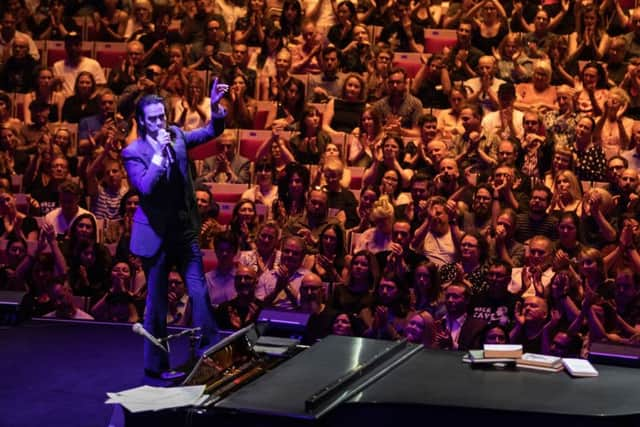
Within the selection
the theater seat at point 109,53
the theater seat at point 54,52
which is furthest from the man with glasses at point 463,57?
the theater seat at point 54,52

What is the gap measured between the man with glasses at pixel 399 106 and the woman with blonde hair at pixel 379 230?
1.10m

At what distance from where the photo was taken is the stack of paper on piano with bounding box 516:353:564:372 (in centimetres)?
542

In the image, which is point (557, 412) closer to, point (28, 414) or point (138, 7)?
point (28, 414)

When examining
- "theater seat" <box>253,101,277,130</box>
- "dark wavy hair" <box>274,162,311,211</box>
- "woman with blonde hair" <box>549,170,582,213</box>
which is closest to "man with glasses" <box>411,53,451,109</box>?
"theater seat" <box>253,101,277,130</box>

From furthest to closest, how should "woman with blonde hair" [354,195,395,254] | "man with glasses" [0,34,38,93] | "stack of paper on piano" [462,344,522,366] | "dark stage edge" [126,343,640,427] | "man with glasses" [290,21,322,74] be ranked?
"man with glasses" [0,34,38,93]
"man with glasses" [290,21,322,74]
"woman with blonde hair" [354,195,395,254]
"stack of paper on piano" [462,344,522,366]
"dark stage edge" [126,343,640,427]

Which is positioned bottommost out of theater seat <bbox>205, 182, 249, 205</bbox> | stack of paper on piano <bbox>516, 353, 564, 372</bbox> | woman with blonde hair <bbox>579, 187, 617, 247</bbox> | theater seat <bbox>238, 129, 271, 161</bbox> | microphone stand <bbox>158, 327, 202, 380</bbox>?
microphone stand <bbox>158, 327, 202, 380</bbox>

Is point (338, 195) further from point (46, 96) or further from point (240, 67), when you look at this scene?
point (46, 96)

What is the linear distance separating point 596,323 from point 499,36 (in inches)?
119

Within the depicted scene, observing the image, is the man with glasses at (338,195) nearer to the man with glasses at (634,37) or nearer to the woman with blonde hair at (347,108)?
the woman with blonde hair at (347,108)

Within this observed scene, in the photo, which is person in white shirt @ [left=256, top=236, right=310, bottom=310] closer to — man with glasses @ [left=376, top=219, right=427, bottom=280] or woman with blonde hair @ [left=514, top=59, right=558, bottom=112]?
man with glasses @ [left=376, top=219, right=427, bottom=280]

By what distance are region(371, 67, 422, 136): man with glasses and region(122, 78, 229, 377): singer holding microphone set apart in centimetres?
331

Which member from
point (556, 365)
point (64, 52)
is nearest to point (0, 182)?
point (64, 52)

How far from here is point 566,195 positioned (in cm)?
819

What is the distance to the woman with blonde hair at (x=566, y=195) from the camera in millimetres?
8164
